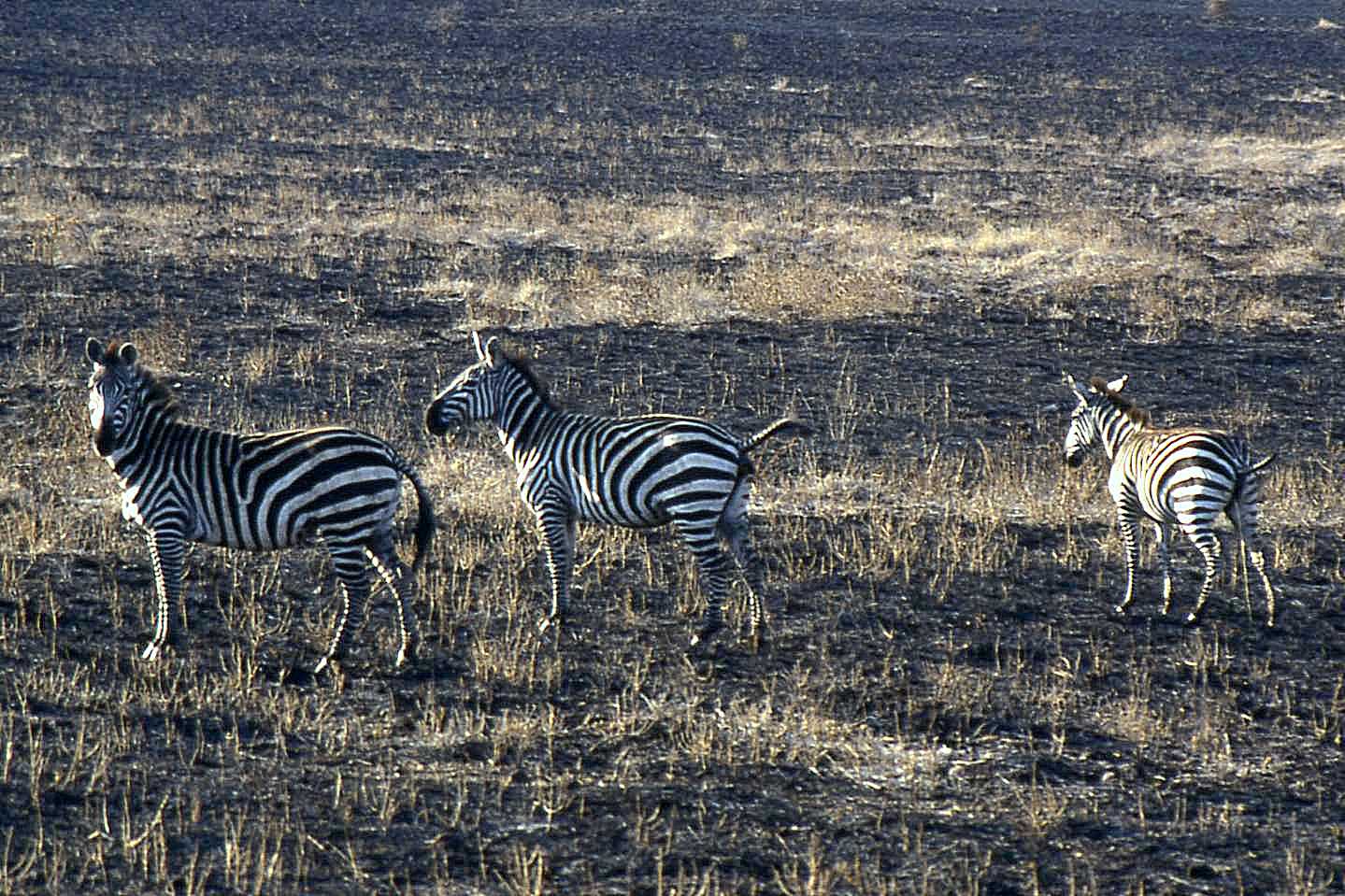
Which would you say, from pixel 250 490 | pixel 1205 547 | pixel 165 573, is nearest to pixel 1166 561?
pixel 1205 547

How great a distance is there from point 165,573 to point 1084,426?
22.1 ft

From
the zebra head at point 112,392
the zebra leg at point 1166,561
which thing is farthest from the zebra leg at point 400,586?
the zebra leg at point 1166,561

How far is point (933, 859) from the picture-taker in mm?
8008

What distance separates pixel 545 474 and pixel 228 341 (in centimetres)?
936

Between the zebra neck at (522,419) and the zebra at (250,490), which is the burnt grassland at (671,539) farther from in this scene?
the zebra neck at (522,419)

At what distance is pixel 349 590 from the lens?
10.2 m

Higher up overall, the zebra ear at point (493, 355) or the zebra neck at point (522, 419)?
the zebra ear at point (493, 355)

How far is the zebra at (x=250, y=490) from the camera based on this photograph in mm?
10125

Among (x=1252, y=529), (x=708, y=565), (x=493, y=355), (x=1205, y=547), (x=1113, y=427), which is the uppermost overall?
(x=493, y=355)

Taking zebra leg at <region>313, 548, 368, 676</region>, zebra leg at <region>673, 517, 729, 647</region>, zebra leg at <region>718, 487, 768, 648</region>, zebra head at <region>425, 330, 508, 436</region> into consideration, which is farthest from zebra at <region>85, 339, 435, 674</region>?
zebra leg at <region>718, 487, 768, 648</region>

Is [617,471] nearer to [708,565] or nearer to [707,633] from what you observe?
[708,565]

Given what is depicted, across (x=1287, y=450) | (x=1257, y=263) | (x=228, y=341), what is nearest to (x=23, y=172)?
(x=228, y=341)

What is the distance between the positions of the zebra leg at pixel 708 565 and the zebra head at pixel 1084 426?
3394mm

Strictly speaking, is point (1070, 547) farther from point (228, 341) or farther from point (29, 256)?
point (29, 256)
